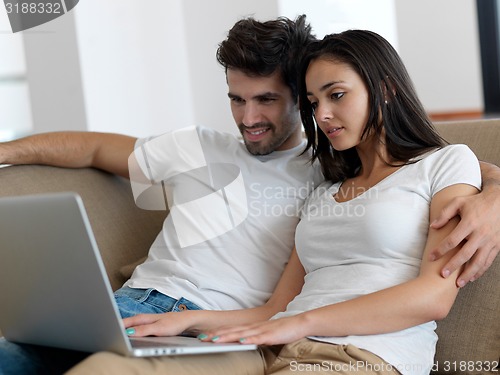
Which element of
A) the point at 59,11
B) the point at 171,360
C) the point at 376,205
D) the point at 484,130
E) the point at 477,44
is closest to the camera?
the point at 171,360

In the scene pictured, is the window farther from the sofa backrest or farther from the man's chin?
the sofa backrest

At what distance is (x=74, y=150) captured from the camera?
2104mm

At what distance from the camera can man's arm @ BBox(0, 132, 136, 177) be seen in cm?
205

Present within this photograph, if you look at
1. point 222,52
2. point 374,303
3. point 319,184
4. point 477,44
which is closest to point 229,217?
point 319,184

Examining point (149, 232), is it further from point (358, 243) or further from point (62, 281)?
point (62, 281)

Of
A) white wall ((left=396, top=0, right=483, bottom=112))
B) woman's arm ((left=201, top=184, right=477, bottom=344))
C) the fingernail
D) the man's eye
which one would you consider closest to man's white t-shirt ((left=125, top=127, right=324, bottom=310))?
the man's eye

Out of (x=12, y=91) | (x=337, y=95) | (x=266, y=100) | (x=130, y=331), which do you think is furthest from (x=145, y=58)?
(x=130, y=331)

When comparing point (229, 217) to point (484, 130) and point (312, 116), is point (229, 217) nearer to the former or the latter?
point (312, 116)

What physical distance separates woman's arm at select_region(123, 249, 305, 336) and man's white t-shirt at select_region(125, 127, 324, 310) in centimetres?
8

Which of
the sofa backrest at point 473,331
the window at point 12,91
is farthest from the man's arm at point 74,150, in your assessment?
the window at point 12,91

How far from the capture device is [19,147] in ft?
6.70

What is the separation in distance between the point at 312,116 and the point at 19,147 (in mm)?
773

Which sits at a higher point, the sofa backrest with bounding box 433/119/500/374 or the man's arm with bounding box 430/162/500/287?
the man's arm with bounding box 430/162/500/287

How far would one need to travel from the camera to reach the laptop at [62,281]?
1.21 metres
